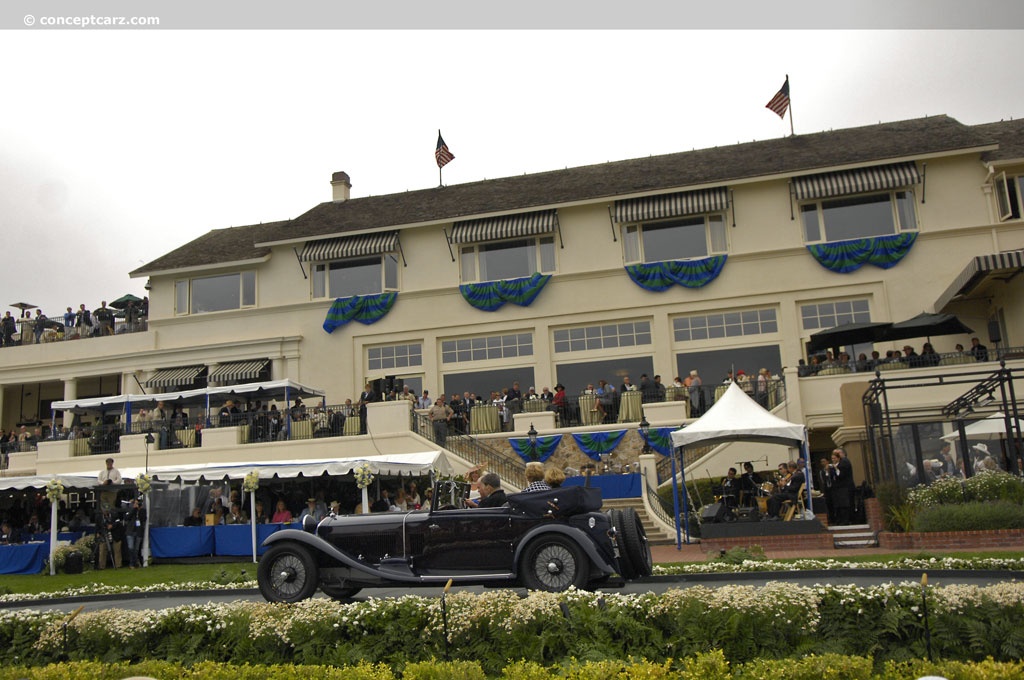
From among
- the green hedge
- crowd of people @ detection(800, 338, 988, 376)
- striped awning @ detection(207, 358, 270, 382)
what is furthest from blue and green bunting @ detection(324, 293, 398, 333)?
the green hedge

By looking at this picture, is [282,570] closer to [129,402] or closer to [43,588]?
[43,588]

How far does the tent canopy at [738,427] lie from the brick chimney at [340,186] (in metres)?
22.9

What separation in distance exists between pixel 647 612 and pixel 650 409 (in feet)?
56.0

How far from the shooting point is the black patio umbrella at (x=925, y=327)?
22438mm

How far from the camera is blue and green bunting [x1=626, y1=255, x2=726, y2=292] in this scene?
29203mm

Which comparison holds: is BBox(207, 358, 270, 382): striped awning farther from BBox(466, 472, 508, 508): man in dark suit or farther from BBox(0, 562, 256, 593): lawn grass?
BBox(466, 472, 508, 508): man in dark suit

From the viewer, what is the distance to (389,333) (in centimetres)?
3203

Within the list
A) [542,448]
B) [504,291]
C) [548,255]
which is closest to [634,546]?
[542,448]

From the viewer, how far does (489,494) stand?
1055 cm

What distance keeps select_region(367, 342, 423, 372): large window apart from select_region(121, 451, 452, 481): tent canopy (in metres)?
10.3

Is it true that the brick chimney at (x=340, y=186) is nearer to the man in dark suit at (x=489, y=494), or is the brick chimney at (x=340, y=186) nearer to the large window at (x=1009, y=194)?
the large window at (x=1009, y=194)

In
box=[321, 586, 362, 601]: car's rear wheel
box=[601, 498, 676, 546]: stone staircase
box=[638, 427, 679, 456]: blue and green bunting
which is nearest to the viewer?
box=[321, 586, 362, 601]: car's rear wheel

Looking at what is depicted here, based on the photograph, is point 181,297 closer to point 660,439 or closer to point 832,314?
point 660,439

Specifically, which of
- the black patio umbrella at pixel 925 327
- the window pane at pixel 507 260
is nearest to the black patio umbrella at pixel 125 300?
the window pane at pixel 507 260
